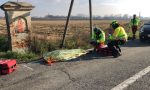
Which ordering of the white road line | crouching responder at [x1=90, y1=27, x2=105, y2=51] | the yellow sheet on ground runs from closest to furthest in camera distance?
the white road line, the yellow sheet on ground, crouching responder at [x1=90, y1=27, x2=105, y2=51]

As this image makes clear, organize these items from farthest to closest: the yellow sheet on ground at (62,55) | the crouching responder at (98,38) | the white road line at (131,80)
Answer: the crouching responder at (98,38), the yellow sheet on ground at (62,55), the white road line at (131,80)

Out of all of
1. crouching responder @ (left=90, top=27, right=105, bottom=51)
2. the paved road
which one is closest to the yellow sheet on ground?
the paved road

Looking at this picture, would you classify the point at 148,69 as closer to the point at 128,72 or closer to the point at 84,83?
the point at 128,72

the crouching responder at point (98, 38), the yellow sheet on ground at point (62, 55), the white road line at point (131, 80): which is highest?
the crouching responder at point (98, 38)

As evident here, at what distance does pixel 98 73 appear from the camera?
845 centimetres

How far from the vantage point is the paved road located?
7.14m

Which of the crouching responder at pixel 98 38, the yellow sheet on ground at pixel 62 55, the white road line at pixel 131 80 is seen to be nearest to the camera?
the white road line at pixel 131 80

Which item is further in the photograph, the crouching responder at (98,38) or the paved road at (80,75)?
the crouching responder at (98,38)

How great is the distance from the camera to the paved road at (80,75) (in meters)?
7.14

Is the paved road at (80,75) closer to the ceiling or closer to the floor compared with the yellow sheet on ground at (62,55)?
closer to the floor

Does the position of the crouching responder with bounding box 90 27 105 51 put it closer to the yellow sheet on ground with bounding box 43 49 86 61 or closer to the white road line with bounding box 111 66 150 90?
the yellow sheet on ground with bounding box 43 49 86 61

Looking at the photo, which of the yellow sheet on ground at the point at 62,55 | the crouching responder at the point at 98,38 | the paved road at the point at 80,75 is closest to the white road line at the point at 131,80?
the paved road at the point at 80,75

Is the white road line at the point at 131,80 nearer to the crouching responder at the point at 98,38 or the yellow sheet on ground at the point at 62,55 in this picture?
the yellow sheet on ground at the point at 62,55

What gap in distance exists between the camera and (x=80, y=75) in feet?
26.9
